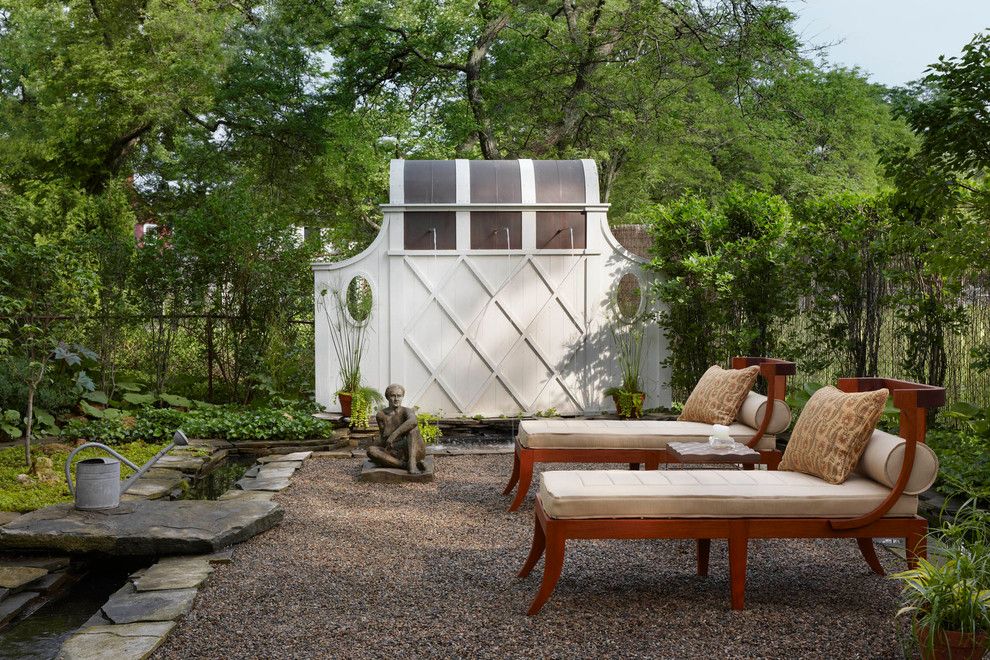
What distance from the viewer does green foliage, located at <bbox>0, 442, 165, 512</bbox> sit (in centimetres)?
544

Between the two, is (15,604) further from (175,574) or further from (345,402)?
(345,402)

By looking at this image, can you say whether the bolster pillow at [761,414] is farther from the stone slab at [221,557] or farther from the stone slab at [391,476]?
the stone slab at [221,557]

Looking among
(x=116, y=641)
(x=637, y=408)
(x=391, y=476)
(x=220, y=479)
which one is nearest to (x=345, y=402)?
(x=220, y=479)

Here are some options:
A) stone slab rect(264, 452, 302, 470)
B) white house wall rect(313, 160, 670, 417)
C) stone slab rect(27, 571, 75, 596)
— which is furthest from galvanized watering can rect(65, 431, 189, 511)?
white house wall rect(313, 160, 670, 417)

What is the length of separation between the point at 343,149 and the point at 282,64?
4.88ft

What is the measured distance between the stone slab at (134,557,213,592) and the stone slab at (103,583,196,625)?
0.05 metres

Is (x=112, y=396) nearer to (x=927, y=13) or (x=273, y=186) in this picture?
(x=273, y=186)

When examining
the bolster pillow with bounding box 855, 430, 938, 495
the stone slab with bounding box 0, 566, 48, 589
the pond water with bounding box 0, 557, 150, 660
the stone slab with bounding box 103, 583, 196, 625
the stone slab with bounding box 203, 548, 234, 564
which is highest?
the bolster pillow with bounding box 855, 430, 938, 495

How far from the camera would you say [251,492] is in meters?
5.85

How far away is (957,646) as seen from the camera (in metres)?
2.76

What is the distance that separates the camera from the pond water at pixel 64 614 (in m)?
3.51

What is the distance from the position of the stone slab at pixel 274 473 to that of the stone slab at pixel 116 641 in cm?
298

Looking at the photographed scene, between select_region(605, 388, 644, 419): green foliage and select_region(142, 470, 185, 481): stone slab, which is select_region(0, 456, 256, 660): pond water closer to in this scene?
select_region(142, 470, 185, 481): stone slab

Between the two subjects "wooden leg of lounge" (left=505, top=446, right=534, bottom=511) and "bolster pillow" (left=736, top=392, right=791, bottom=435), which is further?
"wooden leg of lounge" (left=505, top=446, right=534, bottom=511)
